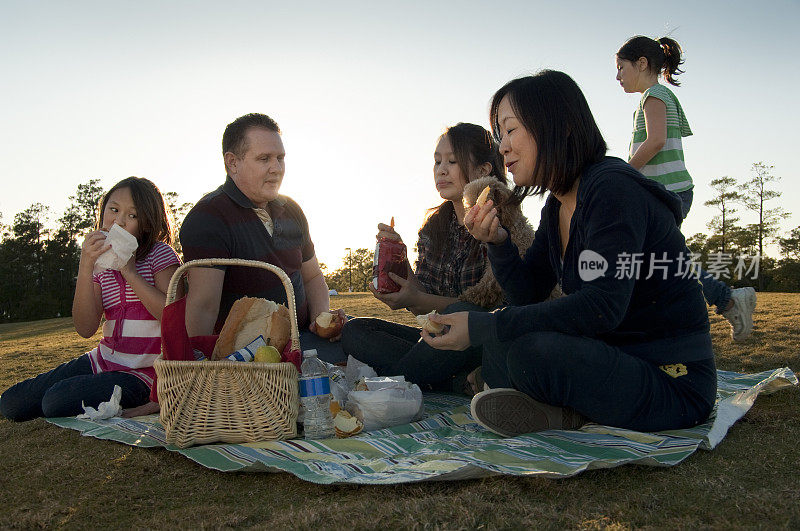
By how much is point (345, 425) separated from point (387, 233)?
149 cm

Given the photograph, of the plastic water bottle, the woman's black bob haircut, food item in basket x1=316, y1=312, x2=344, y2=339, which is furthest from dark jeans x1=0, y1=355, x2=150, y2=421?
the woman's black bob haircut

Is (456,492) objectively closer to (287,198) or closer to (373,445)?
(373,445)

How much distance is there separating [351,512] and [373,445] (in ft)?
2.62

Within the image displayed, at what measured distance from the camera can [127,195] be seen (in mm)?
3990

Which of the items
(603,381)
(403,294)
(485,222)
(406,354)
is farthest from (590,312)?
(403,294)

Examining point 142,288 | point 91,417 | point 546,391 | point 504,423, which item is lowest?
point 91,417

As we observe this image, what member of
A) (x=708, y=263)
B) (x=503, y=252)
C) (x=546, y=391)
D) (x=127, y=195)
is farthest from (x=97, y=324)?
(x=708, y=263)

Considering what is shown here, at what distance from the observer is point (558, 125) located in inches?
104

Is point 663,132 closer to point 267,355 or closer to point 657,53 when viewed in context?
point 657,53

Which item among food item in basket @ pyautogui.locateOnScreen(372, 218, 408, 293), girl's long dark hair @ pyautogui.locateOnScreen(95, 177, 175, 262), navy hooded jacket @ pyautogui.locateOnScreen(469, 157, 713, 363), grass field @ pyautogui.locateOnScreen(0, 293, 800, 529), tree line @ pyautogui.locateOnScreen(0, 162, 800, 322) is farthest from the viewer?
tree line @ pyautogui.locateOnScreen(0, 162, 800, 322)

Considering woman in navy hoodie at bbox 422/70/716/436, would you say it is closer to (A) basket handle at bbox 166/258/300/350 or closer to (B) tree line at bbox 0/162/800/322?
(A) basket handle at bbox 166/258/300/350

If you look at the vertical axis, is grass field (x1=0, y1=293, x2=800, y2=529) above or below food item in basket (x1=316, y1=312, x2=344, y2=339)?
below

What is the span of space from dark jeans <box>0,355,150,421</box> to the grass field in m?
0.59

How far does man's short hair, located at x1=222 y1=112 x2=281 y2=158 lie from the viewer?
13.3 feet
